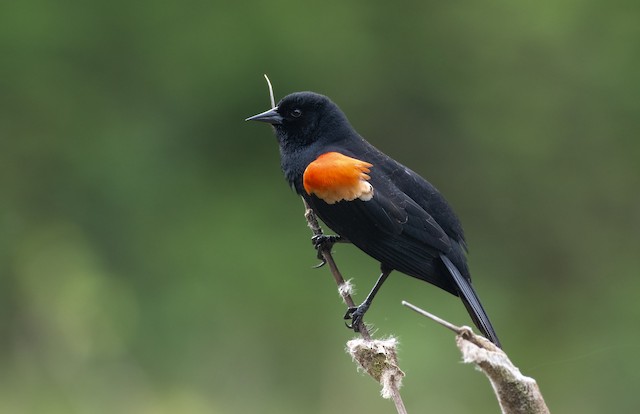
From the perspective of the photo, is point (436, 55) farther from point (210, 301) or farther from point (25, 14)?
point (25, 14)

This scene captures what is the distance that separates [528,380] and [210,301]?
4599mm

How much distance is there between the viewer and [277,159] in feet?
21.2

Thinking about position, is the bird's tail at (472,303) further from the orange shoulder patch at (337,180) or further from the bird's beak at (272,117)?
the bird's beak at (272,117)

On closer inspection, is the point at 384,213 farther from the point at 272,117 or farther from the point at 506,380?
the point at 506,380

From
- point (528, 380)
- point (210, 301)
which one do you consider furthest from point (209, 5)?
point (528, 380)

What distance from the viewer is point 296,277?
6.04 metres

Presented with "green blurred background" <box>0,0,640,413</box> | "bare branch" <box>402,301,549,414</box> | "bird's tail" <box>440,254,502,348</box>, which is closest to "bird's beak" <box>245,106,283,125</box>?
"bird's tail" <box>440,254,502,348</box>

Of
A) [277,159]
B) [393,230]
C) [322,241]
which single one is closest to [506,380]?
[393,230]

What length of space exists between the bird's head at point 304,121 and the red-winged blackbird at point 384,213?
5cm

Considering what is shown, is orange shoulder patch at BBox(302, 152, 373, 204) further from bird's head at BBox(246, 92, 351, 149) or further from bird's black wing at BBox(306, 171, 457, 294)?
bird's head at BBox(246, 92, 351, 149)

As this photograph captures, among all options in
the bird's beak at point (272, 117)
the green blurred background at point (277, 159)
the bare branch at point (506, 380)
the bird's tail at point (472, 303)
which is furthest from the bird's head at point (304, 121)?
the green blurred background at point (277, 159)

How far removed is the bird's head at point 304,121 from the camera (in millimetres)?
2938

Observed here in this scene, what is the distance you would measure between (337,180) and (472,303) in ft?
1.68

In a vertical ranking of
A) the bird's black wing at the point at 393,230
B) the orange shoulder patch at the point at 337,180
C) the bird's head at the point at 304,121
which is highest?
the bird's head at the point at 304,121
